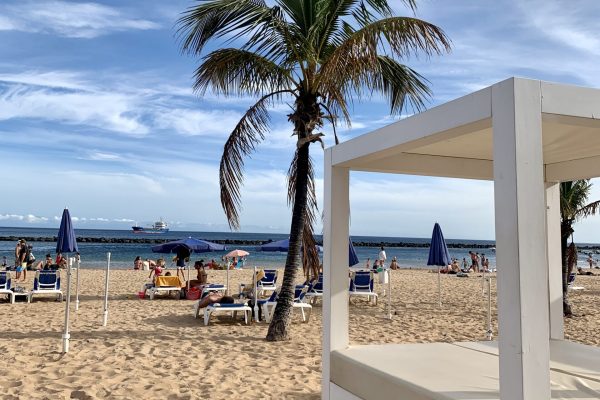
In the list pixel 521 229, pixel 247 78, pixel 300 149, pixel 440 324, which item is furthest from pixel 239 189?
pixel 521 229

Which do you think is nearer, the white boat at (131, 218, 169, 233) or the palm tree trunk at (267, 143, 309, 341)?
the palm tree trunk at (267, 143, 309, 341)

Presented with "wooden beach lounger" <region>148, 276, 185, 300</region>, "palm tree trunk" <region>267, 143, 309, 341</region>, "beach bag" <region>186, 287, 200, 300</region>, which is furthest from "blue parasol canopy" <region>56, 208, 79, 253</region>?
"palm tree trunk" <region>267, 143, 309, 341</region>

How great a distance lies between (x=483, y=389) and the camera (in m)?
3.31

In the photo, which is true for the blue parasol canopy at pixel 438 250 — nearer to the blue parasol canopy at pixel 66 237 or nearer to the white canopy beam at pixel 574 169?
the white canopy beam at pixel 574 169

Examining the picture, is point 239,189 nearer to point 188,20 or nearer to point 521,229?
point 188,20

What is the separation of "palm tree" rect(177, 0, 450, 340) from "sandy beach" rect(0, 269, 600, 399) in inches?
44.8

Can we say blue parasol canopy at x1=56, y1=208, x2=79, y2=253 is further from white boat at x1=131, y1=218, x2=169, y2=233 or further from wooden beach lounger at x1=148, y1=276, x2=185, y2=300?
white boat at x1=131, y1=218, x2=169, y2=233

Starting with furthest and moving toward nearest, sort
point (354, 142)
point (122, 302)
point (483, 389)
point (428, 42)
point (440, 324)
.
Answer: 1. point (122, 302)
2. point (440, 324)
3. point (428, 42)
4. point (354, 142)
5. point (483, 389)

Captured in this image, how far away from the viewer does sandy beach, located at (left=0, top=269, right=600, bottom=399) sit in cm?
518

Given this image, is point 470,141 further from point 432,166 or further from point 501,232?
point 501,232

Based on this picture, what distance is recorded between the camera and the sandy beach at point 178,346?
5.18m

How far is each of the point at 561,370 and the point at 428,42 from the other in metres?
4.24

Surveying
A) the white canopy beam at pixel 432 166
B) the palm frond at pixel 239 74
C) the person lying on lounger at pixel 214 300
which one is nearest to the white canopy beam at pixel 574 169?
the white canopy beam at pixel 432 166

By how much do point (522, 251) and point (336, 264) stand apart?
2.24 m
